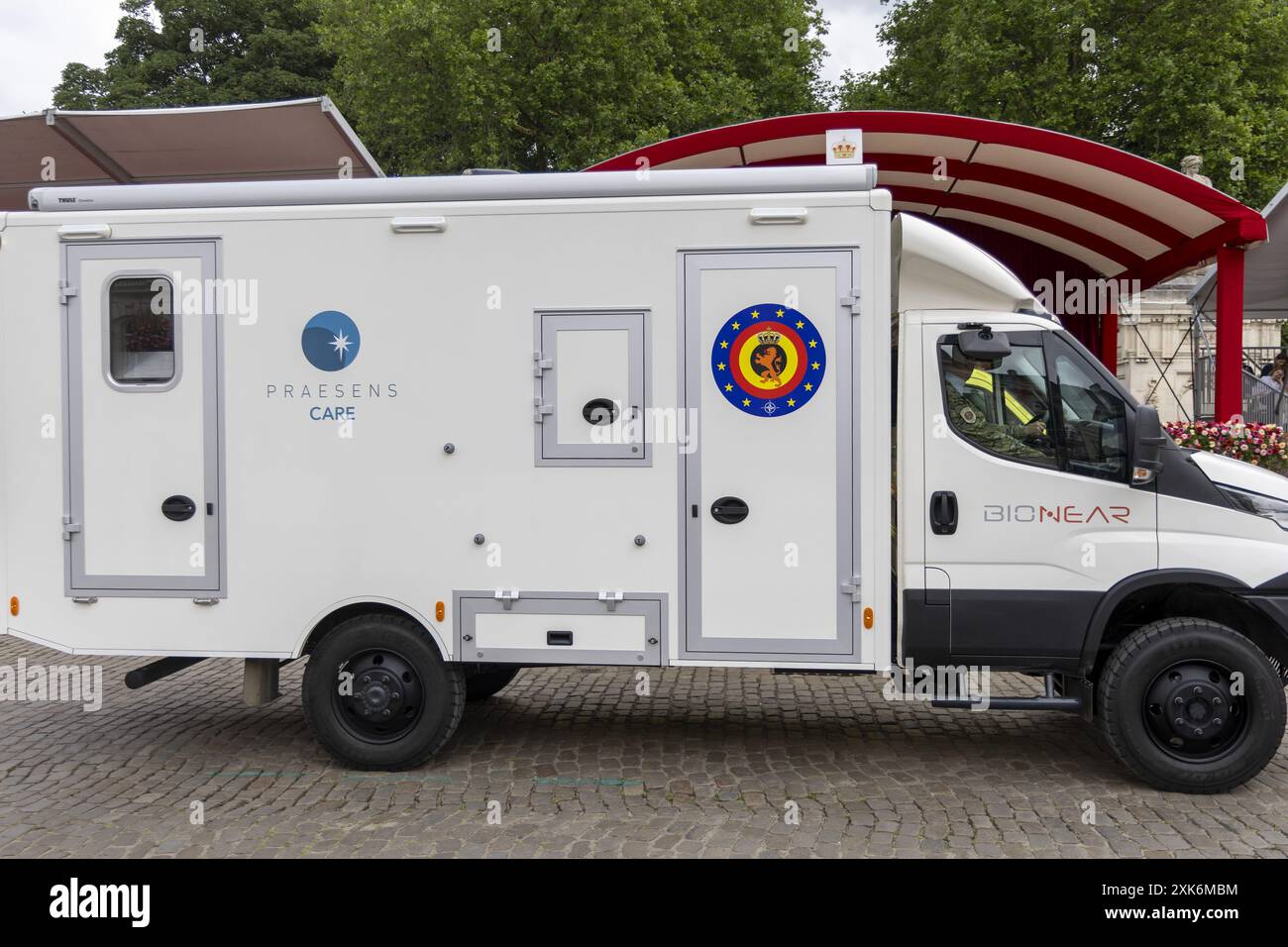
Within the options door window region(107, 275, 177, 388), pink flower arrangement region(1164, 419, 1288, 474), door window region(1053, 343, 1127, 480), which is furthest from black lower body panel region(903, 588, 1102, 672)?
pink flower arrangement region(1164, 419, 1288, 474)

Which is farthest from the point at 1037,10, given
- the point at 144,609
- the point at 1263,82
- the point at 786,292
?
A: the point at 144,609

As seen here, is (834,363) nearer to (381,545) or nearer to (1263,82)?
(381,545)

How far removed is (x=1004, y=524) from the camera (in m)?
5.12

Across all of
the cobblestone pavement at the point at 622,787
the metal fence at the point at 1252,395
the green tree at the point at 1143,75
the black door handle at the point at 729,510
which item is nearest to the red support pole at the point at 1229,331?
the metal fence at the point at 1252,395

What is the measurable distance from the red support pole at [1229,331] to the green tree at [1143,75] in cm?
1235

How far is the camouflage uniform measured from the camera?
16.9 feet

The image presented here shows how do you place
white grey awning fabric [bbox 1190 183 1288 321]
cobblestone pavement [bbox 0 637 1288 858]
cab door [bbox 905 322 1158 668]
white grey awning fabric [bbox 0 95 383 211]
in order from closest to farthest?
cobblestone pavement [bbox 0 637 1288 858]
cab door [bbox 905 322 1158 668]
white grey awning fabric [bbox 0 95 383 211]
white grey awning fabric [bbox 1190 183 1288 321]

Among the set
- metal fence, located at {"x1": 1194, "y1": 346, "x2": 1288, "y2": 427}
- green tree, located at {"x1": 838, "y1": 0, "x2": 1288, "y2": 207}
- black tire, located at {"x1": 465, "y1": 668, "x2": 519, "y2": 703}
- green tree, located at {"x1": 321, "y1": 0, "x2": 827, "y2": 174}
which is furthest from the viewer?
green tree, located at {"x1": 838, "y1": 0, "x2": 1288, "y2": 207}

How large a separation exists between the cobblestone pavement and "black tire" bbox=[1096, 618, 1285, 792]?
0.53ft

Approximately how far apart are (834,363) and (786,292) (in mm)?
416

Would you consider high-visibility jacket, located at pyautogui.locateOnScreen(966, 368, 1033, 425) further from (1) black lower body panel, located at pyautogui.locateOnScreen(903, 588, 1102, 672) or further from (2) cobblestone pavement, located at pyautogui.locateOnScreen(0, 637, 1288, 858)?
(2) cobblestone pavement, located at pyautogui.locateOnScreen(0, 637, 1288, 858)

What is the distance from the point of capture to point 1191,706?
5043 mm

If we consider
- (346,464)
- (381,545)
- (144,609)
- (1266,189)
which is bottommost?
(144,609)

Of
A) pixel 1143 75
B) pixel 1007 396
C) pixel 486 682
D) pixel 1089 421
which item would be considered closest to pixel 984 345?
pixel 1007 396
